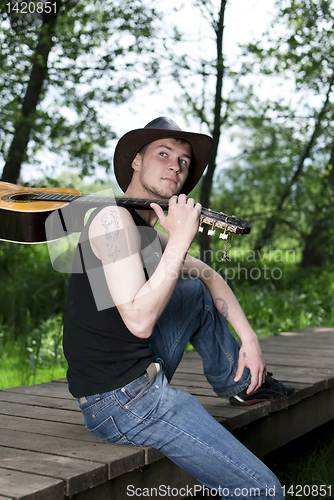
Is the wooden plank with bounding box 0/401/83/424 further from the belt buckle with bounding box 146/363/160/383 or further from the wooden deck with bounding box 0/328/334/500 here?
the belt buckle with bounding box 146/363/160/383

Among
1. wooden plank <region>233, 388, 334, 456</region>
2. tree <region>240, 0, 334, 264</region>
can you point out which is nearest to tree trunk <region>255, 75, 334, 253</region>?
tree <region>240, 0, 334, 264</region>

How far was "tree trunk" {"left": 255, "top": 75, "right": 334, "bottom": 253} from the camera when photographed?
333 inches

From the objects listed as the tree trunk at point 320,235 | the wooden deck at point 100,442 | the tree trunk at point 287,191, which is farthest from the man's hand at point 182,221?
the tree trunk at point 320,235

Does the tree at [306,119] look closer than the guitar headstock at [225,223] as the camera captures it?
No

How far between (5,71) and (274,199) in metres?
4.90

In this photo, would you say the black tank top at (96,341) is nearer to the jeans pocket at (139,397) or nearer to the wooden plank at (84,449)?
the jeans pocket at (139,397)

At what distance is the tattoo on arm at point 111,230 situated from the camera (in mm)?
1787

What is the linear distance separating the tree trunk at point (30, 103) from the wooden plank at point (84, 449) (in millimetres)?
5198

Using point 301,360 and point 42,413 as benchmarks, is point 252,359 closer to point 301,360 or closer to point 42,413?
point 42,413

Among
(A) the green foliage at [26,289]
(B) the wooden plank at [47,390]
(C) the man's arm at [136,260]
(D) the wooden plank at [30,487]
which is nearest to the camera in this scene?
(D) the wooden plank at [30,487]

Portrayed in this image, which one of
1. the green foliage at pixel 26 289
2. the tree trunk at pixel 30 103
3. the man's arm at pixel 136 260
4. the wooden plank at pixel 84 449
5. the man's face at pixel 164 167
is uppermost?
the tree trunk at pixel 30 103

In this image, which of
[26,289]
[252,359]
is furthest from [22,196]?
[26,289]

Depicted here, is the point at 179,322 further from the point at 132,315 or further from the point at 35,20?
the point at 35,20

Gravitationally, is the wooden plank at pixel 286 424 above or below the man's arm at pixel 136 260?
below
